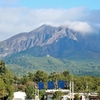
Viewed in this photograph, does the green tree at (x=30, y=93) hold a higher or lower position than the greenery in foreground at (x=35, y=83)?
lower

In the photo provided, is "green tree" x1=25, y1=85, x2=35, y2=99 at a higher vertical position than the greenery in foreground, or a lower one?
lower

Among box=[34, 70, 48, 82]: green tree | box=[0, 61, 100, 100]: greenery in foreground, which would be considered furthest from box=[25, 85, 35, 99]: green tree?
box=[34, 70, 48, 82]: green tree

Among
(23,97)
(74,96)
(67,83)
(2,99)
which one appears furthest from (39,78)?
(74,96)

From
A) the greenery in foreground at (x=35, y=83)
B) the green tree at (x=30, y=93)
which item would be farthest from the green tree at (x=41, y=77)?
the green tree at (x=30, y=93)

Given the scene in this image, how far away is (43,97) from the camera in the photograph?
3991 inches

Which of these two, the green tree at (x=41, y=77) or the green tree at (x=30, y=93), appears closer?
the green tree at (x=30, y=93)

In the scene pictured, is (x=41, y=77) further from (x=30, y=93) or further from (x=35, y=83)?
(x=30, y=93)

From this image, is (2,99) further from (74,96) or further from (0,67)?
(0,67)

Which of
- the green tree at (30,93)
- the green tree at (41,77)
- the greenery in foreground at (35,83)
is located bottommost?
the green tree at (30,93)

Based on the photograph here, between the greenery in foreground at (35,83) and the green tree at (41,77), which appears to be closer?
the greenery in foreground at (35,83)

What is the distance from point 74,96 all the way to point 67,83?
4119 centimetres

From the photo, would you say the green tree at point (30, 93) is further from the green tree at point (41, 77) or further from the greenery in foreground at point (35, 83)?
the green tree at point (41, 77)

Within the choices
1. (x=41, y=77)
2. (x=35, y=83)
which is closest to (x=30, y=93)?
(x=35, y=83)

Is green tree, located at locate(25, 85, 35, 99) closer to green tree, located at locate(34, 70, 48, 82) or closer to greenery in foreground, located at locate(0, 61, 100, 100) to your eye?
greenery in foreground, located at locate(0, 61, 100, 100)
